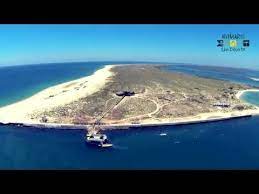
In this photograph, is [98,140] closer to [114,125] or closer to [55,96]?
[114,125]

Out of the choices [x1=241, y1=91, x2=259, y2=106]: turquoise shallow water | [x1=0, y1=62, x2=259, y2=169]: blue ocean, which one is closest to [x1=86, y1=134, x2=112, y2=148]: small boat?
[x1=0, y1=62, x2=259, y2=169]: blue ocean

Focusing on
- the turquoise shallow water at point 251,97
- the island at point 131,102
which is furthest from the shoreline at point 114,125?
the turquoise shallow water at point 251,97

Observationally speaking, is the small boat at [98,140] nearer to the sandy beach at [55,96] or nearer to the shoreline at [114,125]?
the shoreline at [114,125]

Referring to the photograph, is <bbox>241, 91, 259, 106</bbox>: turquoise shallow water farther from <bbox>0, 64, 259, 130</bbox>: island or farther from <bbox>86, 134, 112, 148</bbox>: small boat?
<bbox>86, 134, 112, 148</bbox>: small boat

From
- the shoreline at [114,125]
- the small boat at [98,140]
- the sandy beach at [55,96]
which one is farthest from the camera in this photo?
the sandy beach at [55,96]

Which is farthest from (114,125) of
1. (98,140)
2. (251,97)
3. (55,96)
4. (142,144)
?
(251,97)
